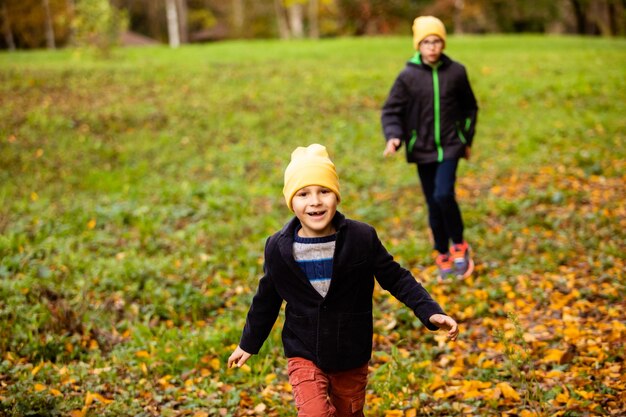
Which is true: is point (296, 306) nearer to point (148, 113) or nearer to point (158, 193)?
point (158, 193)

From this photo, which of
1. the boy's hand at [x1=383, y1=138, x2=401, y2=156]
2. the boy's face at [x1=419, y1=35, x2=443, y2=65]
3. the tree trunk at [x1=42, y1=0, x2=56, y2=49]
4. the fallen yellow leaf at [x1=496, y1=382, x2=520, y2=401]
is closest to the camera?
the fallen yellow leaf at [x1=496, y1=382, x2=520, y2=401]

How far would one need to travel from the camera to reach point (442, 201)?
622 centimetres

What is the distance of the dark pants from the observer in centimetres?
622

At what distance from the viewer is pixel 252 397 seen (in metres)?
4.63

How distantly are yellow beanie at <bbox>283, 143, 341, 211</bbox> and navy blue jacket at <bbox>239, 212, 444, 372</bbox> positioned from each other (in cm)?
18

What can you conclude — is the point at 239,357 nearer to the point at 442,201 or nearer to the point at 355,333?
the point at 355,333

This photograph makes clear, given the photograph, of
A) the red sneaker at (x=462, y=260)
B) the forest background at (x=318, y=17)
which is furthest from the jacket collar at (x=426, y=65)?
the forest background at (x=318, y=17)

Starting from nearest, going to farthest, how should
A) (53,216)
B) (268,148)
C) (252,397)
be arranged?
(252,397) → (53,216) → (268,148)

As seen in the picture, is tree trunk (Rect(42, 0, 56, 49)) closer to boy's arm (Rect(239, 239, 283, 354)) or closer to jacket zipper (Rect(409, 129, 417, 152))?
jacket zipper (Rect(409, 129, 417, 152))

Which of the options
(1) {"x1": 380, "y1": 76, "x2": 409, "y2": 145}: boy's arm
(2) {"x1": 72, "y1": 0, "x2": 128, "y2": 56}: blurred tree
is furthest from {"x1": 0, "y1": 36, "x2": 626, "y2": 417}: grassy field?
(2) {"x1": 72, "y1": 0, "x2": 128, "y2": 56}: blurred tree

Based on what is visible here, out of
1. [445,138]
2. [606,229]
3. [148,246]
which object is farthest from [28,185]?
[606,229]

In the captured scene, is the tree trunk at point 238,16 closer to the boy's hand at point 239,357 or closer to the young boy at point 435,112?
the young boy at point 435,112

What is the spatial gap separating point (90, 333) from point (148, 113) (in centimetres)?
1017

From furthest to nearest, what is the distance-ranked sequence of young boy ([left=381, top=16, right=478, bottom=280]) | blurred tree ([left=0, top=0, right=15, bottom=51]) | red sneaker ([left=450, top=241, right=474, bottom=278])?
blurred tree ([left=0, top=0, right=15, bottom=51]), red sneaker ([left=450, top=241, right=474, bottom=278]), young boy ([left=381, top=16, right=478, bottom=280])
